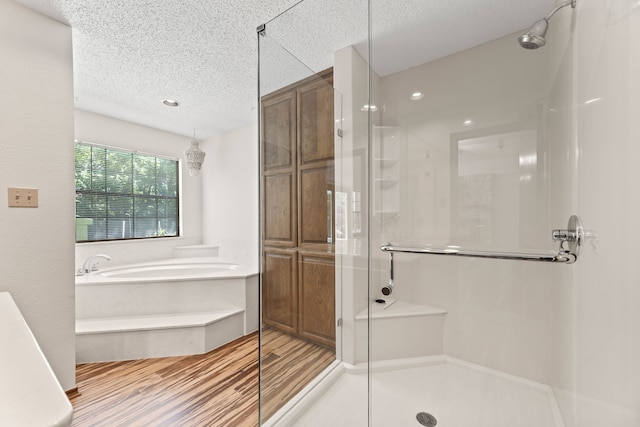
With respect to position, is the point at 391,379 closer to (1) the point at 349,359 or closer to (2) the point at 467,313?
(1) the point at 349,359

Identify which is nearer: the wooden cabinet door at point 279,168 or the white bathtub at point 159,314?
the wooden cabinet door at point 279,168

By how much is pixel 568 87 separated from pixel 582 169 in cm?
51

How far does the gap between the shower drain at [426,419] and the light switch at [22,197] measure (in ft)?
8.54

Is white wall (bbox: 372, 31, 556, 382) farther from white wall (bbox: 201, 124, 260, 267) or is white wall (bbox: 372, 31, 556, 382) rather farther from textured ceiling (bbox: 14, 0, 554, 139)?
white wall (bbox: 201, 124, 260, 267)

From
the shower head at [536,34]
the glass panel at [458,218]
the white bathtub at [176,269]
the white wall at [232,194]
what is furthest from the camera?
the white wall at [232,194]

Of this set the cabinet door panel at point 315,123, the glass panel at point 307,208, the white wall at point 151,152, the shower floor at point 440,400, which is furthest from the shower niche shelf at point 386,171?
the white wall at point 151,152

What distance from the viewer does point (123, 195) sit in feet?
11.5

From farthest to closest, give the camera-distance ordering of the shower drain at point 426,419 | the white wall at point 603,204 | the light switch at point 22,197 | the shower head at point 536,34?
1. the light switch at point 22,197
2. the shower drain at point 426,419
3. the shower head at point 536,34
4. the white wall at point 603,204

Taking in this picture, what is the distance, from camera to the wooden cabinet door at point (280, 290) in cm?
154

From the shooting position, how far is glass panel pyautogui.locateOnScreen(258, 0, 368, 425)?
1.54 m

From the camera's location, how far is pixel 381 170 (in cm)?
216

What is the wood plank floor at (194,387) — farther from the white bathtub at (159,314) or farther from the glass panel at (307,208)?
the white bathtub at (159,314)

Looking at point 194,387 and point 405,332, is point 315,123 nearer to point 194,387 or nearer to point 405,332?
point 405,332

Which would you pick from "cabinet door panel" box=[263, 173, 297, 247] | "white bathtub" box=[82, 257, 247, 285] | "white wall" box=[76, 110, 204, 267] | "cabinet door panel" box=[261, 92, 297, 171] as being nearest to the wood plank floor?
"cabinet door panel" box=[263, 173, 297, 247]
